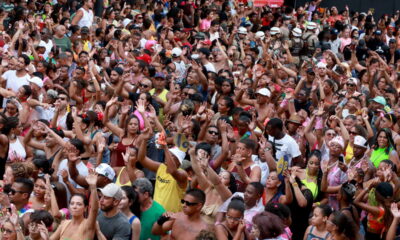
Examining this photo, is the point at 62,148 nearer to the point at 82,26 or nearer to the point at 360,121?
the point at 360,121

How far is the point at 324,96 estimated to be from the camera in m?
12.8

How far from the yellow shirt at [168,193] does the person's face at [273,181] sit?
0.94 m

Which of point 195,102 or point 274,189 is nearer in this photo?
point 274,189

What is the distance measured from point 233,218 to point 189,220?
0.48m

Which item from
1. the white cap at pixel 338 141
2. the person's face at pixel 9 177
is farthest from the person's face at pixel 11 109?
the white cap at pixel 338 141

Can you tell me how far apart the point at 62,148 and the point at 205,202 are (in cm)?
244

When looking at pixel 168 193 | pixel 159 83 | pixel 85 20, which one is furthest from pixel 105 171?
pixel 85 20

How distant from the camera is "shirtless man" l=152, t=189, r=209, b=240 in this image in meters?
7.52

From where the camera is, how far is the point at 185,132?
1021 centimetres

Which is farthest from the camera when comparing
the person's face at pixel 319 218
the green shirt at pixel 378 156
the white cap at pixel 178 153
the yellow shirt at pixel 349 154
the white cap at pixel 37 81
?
the white cap at pixel 37 81

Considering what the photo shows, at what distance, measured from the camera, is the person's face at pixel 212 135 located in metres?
9.91

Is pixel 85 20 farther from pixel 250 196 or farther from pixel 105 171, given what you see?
pixel 250 196

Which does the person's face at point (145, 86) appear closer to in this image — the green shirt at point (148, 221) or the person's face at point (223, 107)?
the person's face at point (223, 107)

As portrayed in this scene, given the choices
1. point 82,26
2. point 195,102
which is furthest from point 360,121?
point 82,26
